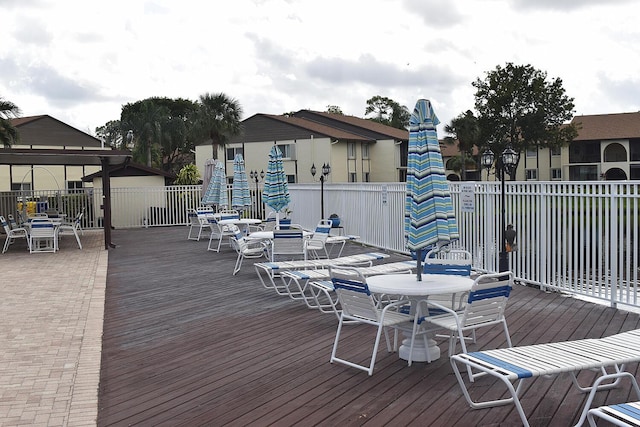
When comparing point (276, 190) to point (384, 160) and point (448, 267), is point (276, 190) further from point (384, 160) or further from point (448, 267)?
point (384, 160)

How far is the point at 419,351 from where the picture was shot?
18.7 feet

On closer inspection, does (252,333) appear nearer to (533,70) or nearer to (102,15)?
(102,15)

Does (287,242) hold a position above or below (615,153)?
below

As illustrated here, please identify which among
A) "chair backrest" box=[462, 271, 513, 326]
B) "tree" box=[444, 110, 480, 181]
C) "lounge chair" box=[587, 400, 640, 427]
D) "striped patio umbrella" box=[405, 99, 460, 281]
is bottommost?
"lounge chair" box=[587, 400, 640, 427]

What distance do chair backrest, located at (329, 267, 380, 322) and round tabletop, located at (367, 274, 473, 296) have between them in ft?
0.65

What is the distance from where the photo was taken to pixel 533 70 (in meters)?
48.0

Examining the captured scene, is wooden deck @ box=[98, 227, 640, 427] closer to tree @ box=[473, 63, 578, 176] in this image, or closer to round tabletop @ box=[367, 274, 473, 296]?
round tabletop @ box=[367, 274, 473, 296]

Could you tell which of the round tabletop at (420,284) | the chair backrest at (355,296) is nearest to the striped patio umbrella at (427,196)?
the round tabletop at (420,284)

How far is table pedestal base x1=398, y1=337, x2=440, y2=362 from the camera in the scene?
5.69 m

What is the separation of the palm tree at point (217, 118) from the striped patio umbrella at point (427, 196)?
141 feet

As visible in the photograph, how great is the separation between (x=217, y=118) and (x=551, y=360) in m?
46.0

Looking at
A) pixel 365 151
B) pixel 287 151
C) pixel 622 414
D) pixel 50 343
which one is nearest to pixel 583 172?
pixel 365 151

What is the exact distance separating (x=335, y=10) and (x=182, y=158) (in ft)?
190

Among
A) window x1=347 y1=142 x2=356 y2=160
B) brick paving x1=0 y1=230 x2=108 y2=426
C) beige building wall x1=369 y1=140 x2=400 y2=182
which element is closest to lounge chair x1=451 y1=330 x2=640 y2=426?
brick paving x1=0 y1=230 x2=108 y2=426
